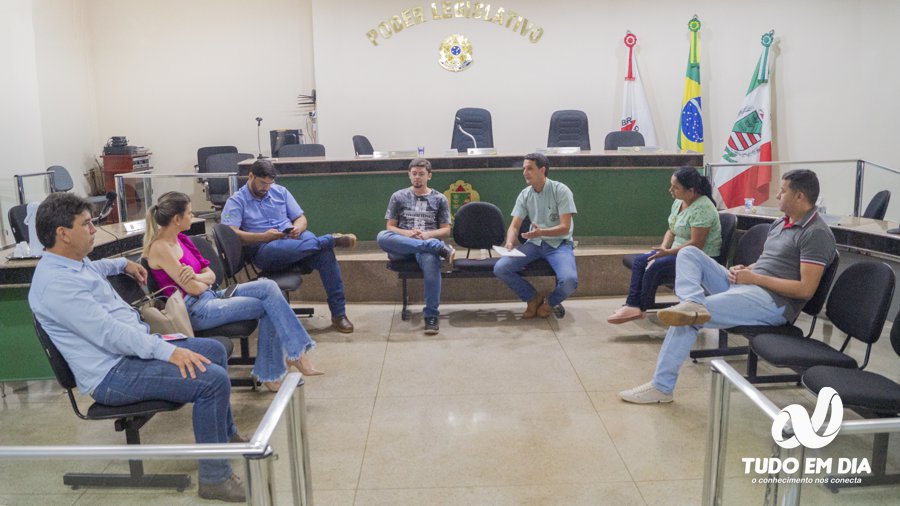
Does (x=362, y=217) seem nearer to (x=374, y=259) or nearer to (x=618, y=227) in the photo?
(x=374, y=259)

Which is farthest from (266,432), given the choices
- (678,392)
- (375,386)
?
(678,392)

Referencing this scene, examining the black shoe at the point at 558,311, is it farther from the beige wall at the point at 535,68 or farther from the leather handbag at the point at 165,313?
the beige wall at the point at 535,68

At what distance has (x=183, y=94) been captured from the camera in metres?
9.77

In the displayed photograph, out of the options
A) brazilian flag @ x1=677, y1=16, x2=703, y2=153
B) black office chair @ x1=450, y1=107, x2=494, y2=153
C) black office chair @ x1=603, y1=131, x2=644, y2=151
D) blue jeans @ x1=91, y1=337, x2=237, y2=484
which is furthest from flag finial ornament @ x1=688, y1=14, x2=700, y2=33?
blue jeans @ x1=91, y1=337, x2=237, y2=484

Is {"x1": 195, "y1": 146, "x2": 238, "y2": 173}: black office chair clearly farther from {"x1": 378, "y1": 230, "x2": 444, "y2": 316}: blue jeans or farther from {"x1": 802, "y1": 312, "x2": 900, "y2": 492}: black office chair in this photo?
{"x1": 802, "y1": 312, "x2": 900, "y2": 492}: black office chair

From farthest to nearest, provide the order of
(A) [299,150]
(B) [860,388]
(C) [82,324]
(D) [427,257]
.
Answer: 1. (A) [299,150]
2. (D) [427,257]
3. (B) [860,388]
4. (C) [82,324]

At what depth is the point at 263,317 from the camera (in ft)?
12.3

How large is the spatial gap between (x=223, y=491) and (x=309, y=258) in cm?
300

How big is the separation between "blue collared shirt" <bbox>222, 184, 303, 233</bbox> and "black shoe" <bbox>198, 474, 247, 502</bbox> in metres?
2.93

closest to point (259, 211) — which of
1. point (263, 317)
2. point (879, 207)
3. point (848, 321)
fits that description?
point (263, 317)

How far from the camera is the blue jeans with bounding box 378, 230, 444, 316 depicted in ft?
16.7

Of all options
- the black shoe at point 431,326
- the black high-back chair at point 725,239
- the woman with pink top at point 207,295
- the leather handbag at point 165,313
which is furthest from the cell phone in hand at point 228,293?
the black high-back chair at point 725,239

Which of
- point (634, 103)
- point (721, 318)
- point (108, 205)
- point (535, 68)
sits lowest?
point (721, 318)

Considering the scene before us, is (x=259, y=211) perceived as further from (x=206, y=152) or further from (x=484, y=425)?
(x=206, y=152)
